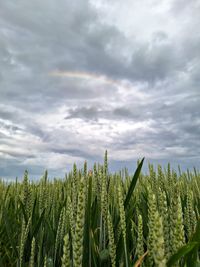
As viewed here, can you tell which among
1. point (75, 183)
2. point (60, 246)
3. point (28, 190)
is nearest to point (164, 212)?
point (75, 183)

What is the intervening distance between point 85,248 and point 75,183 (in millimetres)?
336

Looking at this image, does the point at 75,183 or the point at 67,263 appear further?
the point at 75,183

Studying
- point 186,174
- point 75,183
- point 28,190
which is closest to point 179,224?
point 75,183

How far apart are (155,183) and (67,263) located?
135 cm

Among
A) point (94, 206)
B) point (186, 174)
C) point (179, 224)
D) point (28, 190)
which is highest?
point (186, 174)

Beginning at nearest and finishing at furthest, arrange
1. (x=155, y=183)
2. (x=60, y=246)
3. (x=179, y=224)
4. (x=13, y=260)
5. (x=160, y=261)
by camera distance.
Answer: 1. (x=160, y=261)
2. (x=179, y=224)
3. (x=60, y=246)
4. (x=155, y=183)
5. (x=13, y=260)

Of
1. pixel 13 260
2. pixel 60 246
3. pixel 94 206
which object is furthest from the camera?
pixel 13 260

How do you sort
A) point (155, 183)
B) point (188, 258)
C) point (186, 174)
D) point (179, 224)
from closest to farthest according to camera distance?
point (179, 224)
point (188, 258)
point (155, 183)
point (186, 174)

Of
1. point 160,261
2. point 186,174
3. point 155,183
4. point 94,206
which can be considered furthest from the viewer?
point 186,174

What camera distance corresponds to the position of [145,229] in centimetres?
226

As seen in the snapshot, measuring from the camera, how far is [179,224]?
0.68 m

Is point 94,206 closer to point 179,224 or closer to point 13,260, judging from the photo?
point 13,260

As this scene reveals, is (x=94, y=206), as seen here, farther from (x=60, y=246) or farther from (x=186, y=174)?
(x=186, y=174)

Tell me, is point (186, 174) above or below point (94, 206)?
above
